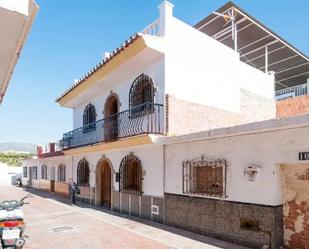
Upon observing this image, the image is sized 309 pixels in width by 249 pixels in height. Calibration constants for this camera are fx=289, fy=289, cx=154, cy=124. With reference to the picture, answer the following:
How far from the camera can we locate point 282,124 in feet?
21.2

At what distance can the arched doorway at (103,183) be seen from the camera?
1518 centimetres

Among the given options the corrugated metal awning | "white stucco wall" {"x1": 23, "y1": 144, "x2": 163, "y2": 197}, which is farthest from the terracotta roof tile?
the corrugated metal awning

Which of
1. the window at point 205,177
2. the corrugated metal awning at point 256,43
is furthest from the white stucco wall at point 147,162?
the corrugated metal awning at point 256,43

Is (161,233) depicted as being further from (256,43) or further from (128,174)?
(256,43)

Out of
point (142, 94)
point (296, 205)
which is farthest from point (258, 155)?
point (142, 94)

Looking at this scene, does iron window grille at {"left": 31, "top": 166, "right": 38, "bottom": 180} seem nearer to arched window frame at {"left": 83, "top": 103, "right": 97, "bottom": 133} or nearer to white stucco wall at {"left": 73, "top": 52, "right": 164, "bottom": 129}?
arched window frame at {"left": 83, "top": 103, "right": 97, "bottom": 133}

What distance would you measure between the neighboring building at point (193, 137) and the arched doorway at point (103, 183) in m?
0.05

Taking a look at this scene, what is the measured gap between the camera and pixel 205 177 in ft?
30.0

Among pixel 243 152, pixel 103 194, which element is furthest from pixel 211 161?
pixel 103 194

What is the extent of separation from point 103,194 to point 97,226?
17.7 ft

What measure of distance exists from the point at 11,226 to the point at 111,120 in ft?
27.3

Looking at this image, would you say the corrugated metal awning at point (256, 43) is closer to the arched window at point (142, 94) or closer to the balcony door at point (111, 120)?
the arched window at point (142, 94)

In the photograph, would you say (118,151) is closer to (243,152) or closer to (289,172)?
(243,152)

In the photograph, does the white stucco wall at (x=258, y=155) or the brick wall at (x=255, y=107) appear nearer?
the white stucco wall at (x=258, y=155)
